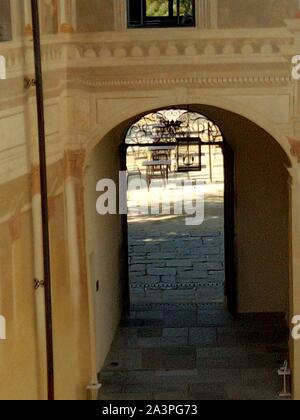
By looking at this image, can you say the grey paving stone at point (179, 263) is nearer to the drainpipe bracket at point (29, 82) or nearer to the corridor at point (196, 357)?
the corridor at point (196, 357)

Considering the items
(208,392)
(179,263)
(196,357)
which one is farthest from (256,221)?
(208,392)

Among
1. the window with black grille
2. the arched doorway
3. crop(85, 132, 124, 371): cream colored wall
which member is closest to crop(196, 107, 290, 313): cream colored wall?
the arched doorway

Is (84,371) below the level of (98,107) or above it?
below

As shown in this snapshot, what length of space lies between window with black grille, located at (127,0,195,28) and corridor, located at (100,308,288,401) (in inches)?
174

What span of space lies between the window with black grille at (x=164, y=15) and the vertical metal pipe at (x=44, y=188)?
1.89 meters

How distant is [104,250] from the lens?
43.8 feet

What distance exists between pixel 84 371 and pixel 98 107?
304cm

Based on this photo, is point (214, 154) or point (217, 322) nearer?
point (217, 322)

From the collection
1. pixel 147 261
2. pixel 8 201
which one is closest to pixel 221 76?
pixel 8 201

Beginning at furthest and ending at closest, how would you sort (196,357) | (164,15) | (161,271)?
(161,271) → (196,357) → (164,15)

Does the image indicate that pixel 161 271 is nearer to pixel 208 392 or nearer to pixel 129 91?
pixel 208 392

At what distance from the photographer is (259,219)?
15.0 meters

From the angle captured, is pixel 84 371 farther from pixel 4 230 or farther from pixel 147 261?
pixel 147 261

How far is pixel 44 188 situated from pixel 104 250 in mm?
3824
